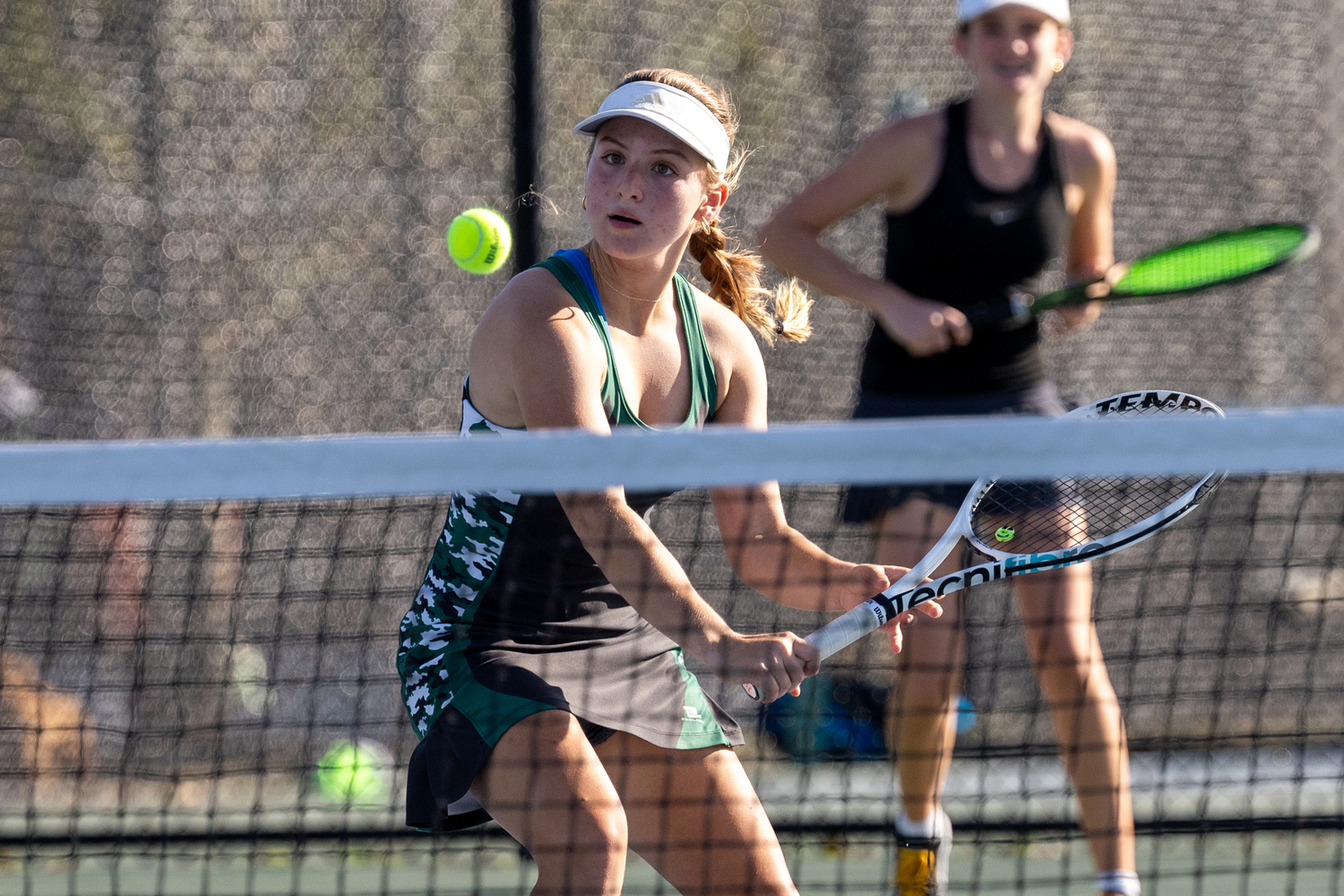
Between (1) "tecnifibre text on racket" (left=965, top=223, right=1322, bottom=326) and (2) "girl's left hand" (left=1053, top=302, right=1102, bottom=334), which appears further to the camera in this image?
(2) "girl's left hand" (left=1053, top=302, right=1102, bottom=334)

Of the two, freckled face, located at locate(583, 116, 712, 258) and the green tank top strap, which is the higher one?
freckled face, located at locate(583, 116, 712, 258)

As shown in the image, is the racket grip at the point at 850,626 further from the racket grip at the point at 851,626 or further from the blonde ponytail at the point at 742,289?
the blonde ponytail at the point at 742,289

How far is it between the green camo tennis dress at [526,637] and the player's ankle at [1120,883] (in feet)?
2.62

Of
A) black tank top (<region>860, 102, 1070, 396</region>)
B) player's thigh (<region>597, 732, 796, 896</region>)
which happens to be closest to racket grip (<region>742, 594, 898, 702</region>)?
player's thigh (<region>597, 732, 796, 896</region>)

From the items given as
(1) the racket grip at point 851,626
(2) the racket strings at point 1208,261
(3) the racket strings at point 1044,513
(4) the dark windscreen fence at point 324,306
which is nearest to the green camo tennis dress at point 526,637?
(1) the racket grip at point 851,626

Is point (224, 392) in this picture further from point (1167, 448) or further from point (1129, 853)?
point (1167, 448)

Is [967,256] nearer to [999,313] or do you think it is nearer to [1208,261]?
[999,313]

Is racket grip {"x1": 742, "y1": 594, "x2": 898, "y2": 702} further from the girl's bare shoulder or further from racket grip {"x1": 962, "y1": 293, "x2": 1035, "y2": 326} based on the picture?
the girl's bare shoulder

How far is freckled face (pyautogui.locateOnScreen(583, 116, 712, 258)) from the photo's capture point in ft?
6.65

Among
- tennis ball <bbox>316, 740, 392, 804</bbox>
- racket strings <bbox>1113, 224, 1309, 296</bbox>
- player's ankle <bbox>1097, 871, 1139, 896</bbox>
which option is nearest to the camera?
player's ankle <bbox>1097, 871, 1139, 896</bbox>

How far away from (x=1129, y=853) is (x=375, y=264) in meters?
2.72

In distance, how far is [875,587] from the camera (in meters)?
2.13

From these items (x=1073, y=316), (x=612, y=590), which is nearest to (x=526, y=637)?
(x=612, y=590)

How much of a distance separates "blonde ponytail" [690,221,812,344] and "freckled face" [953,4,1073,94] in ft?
2.03
